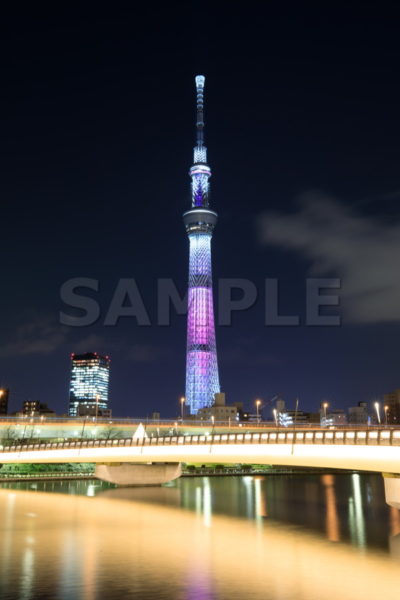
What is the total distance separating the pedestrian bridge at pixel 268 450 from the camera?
39.3 meters

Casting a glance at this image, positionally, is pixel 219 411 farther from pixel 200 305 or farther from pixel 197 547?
pixel 197 547

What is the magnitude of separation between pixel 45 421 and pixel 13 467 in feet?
40.2

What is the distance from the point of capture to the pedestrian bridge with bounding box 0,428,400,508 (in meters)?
39.3

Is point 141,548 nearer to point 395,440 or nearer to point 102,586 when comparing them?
point 102,586

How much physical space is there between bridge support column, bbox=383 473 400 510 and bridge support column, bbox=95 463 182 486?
42.4 meters

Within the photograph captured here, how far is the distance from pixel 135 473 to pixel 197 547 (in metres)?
45.4

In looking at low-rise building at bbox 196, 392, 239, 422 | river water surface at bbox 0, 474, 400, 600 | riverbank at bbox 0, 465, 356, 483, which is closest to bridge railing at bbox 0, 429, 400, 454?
river water surface at bbox 0, 474, 400, 600

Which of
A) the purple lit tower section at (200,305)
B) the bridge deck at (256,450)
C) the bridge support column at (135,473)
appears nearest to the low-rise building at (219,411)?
the purple lit tower section at (200,305)

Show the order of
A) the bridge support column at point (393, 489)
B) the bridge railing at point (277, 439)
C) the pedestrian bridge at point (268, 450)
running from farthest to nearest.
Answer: the bridge support column at point (393, 489)
the pedestrian bridge at point (268, 450)
the bridge railing at point (277, 439)

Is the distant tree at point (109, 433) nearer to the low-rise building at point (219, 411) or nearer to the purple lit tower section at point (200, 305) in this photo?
the low-rise building at point (219, 411)

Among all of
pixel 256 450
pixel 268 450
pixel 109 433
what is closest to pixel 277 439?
pixel 268 450

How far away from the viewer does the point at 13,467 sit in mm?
95375

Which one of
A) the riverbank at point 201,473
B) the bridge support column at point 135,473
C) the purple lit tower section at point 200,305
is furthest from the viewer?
the purple lit tower section at point 200,305

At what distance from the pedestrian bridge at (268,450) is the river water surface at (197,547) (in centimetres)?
433
